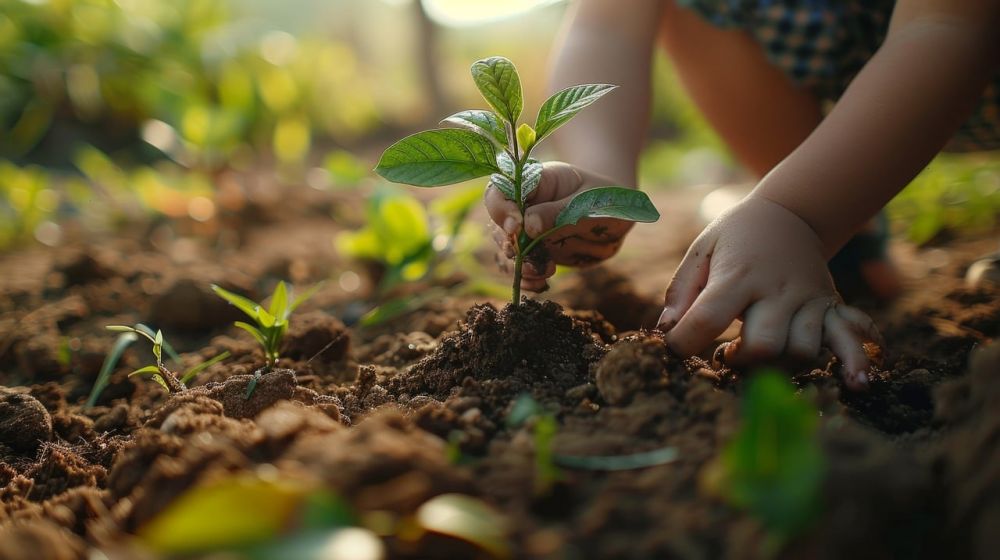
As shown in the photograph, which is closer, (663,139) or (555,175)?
(555,175)

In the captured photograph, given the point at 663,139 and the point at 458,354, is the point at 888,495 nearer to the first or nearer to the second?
the point at 458,354

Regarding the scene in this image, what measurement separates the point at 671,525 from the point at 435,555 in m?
0.20

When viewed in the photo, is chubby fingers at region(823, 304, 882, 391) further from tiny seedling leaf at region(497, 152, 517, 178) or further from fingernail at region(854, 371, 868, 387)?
tiny seedling leaf at region(497, 152, 517, 178)

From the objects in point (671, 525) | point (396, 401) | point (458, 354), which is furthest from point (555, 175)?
point (671, 525)

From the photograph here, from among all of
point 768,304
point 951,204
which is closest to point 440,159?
point 768,304

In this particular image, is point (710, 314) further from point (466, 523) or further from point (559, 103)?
point (466, 523)

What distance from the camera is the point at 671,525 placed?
2.08ft

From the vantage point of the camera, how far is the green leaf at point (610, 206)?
39.2 inches

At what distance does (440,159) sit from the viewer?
3.41ft

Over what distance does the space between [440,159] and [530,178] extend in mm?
128

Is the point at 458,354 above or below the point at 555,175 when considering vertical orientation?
below

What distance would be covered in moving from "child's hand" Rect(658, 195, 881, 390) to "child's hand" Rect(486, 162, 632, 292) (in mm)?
218

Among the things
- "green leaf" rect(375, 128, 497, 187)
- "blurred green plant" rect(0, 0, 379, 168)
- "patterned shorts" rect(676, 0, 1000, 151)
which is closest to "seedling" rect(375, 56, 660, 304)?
"green leaf" rect(375, 128, 497, 187)

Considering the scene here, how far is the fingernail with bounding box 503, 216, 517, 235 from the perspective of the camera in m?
1.08
